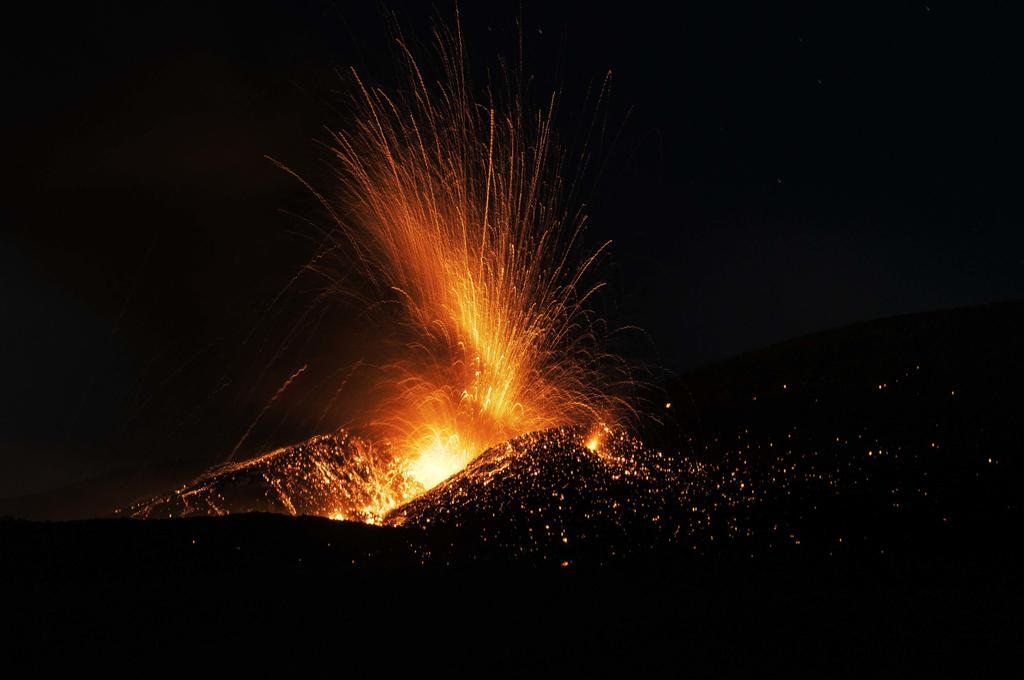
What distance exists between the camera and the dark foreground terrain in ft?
23.5

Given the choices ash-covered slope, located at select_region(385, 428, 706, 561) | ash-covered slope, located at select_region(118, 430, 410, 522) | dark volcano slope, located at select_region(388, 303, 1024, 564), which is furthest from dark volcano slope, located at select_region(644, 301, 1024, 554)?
ash-covered slope, located at select_region(118, 430, 410, 522)

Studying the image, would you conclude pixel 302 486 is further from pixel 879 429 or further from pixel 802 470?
pixel 879 429

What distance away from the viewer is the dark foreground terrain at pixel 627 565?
7156 mm

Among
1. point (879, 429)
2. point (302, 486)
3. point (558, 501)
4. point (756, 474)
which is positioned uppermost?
point (879, 429)

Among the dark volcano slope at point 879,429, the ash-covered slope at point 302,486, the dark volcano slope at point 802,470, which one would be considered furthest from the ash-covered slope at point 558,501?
the ash-covered slope at point 302,486

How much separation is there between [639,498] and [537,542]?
6.67 feet

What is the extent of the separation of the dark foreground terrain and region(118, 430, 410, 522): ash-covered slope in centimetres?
186

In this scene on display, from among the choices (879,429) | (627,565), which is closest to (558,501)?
(627,565)

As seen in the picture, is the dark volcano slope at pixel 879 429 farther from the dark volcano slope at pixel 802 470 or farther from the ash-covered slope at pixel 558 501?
the ash-covered slope at pixel 558 501

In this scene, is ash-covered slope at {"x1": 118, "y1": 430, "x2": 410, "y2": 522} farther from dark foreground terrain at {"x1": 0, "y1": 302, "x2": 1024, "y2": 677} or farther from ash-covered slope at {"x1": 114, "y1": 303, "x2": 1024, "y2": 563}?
dark foreground terrain at {"x1": 0, "y1": 302, "x2": 1024, "y2": 677}

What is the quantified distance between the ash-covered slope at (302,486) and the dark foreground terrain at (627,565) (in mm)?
1863

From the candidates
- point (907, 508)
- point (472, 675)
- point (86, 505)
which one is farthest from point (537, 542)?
point (86, 505)

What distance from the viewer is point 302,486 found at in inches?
619

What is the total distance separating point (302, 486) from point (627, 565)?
733 cm
